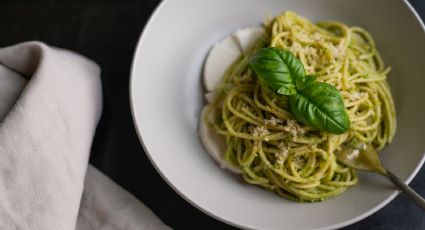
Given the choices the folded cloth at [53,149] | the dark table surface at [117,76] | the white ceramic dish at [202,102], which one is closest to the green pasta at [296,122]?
the white ceramic dish at [202,102]

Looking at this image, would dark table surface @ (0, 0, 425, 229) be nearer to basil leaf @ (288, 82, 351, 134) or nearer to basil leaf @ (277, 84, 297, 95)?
basil leaf @ (288, 82, 351, 134)

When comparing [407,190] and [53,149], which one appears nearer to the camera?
[407,190]

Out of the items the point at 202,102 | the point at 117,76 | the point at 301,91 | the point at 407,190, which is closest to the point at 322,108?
the point at 301,91

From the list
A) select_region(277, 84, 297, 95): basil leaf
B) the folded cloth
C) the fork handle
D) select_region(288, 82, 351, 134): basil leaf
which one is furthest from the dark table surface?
select_region(277, 84, 297, 95): basil leaf

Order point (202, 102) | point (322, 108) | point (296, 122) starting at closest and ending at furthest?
point (322, 108)
point (296, 122)
point (202, 102)

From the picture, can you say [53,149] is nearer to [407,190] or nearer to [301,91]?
[301,91]

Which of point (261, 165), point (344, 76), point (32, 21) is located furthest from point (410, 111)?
point (32, 21)

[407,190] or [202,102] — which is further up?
[407,190]

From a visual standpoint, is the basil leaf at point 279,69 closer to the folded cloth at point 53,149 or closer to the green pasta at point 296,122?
the green pasta at point 296,122
